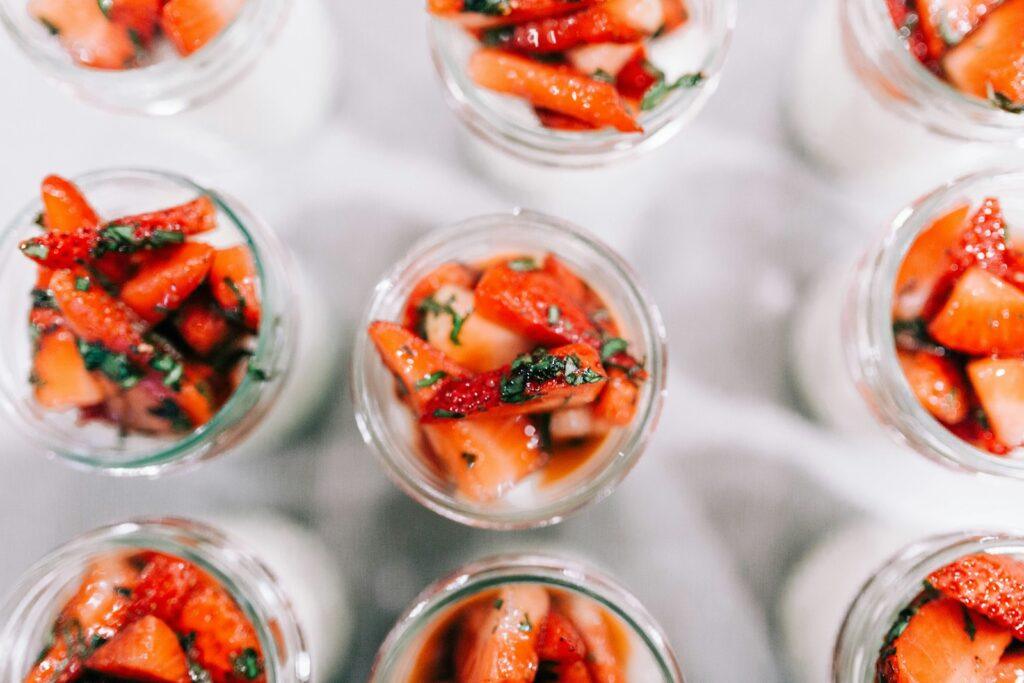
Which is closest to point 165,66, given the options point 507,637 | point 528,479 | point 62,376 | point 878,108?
point 62,376

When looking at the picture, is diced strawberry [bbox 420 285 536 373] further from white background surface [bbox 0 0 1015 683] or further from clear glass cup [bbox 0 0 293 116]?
clear glass cup [bbox 0 0 293 116]

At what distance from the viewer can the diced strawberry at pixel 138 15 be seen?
0.94 m

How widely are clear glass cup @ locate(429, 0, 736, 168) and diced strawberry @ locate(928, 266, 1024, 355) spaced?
A: 0.34 meters

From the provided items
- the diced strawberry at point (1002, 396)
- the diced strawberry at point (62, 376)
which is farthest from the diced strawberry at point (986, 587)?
the diced strawberry at point (62, 376)

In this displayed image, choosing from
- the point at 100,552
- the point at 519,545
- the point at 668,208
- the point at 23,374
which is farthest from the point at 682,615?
the point at 23,374

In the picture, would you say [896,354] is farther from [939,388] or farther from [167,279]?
[167,279]

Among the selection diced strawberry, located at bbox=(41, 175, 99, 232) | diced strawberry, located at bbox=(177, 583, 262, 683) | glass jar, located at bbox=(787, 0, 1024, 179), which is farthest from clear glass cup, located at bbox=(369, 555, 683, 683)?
glass jar, located at bbox=(787, 0, 1024, 179)

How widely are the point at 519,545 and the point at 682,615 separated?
0.21m

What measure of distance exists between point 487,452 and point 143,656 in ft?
1.22

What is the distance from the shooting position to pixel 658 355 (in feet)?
2.92

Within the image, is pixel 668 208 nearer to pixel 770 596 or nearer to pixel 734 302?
pixel 734 302

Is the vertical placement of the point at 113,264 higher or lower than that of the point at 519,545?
higher

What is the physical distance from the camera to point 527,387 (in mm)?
778

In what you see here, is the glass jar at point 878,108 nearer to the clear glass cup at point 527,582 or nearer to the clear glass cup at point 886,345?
the clear glass cup at point 886,345
